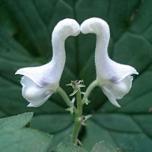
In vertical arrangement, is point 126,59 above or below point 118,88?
below

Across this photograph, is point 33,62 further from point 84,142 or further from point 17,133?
point 17,133

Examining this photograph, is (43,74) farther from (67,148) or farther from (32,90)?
(67,148)

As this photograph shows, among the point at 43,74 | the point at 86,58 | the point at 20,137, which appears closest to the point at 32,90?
the point at 43,74

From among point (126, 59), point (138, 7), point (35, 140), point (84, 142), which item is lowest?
point (84, 142)

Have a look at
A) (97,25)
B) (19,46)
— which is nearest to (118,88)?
(97,25)

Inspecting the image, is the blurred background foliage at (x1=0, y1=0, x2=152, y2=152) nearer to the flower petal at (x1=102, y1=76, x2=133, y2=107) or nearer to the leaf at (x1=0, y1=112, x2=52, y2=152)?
the flower petal at (x1=102, y1=76, x2=133, y2=107)

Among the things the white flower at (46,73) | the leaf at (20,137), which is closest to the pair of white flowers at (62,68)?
the white flower at (46,73)
